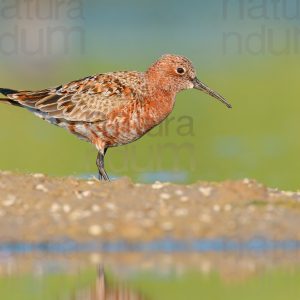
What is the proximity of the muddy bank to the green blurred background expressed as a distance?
4661mm

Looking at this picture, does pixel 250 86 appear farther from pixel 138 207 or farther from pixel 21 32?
pixel 138 207

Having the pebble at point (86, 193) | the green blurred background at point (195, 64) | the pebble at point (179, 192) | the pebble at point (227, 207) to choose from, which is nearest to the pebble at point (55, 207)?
the pebble at point (86, 193)

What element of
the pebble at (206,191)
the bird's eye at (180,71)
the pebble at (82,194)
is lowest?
the pebble at (82,194)

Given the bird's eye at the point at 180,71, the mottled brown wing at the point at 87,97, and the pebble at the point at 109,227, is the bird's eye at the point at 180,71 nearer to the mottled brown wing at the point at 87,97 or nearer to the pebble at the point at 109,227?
the mottled brown wing at the point at 87,97

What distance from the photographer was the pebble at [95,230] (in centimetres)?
1574

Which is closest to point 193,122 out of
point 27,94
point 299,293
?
→ point 27,94

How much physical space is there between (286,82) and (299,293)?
19653mm

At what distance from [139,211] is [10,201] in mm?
1690

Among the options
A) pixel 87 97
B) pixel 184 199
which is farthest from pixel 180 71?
pixel 184 199

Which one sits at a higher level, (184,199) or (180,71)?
(180,71)

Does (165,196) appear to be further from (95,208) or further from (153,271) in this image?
(153,271)

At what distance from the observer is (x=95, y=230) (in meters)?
15.8

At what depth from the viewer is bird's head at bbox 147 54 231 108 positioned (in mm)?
20484

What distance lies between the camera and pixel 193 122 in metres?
28.0
